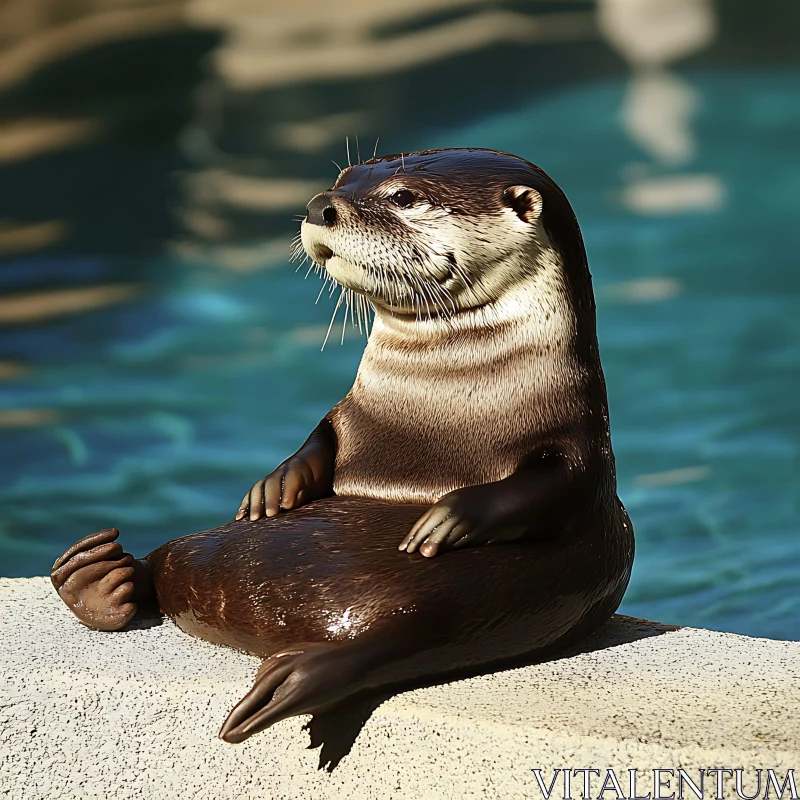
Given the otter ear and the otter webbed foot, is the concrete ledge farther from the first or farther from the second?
the otter ear

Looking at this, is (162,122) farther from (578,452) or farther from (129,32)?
(578,452)

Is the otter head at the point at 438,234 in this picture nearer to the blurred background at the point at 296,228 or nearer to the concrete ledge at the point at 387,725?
the concrete ledge at the point at 387,725

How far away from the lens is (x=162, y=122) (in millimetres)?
10398

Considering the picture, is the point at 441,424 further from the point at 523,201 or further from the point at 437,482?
the point at 523,201

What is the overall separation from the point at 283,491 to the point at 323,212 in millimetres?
689

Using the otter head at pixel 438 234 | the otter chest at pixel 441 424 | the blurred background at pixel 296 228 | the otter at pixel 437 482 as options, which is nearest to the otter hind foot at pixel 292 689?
the otter at pixel 437 482

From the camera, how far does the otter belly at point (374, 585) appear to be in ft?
8.23

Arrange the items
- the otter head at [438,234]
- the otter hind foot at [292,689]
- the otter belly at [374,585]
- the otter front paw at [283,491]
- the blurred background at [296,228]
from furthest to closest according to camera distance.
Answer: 1. the blurred background at [296,228]
2. the otter front paw at [283,491]
3. the otter head at [438,234]
4. the otter belly at [374,585]
5. the otter hind foot at [292,689]

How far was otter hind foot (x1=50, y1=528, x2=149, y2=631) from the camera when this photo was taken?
9.67 ft

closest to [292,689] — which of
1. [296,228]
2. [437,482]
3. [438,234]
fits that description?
[437,482]

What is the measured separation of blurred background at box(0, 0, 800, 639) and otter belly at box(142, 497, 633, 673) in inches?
139

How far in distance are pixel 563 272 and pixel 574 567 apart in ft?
2.21

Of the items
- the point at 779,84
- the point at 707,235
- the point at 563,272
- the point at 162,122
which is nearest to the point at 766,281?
the point at 707,235

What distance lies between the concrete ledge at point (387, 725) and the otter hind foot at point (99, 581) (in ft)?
0.19
